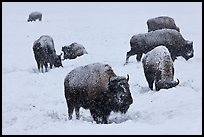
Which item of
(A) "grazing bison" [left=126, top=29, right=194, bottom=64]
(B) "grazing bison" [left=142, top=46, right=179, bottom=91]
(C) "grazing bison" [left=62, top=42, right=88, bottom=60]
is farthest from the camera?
(C) "grazing bison" [left=62, top=42, right=88, bottom=60]

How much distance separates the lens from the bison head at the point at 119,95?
375 inches

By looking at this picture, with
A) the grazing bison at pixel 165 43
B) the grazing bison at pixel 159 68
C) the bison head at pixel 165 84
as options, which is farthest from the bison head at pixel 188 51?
the bison head at pixel 165 84

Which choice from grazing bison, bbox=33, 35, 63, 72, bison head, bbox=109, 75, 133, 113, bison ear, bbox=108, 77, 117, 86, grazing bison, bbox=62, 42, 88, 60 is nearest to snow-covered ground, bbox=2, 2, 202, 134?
bison head, bbox=109, 75, 133, 113

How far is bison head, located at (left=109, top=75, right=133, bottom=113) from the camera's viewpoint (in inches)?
375

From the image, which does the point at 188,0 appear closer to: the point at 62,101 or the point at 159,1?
the point at 159,1

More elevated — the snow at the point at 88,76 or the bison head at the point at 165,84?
the snow at the point at 88,76

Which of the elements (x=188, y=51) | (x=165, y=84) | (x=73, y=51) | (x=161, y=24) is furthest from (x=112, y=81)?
(x=161, y=24)

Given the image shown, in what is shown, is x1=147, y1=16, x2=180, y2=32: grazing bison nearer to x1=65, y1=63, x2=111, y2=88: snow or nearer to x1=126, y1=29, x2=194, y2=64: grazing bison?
x1=126, y1=29, x2=194, y2=64: grazing bison

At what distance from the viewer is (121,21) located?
40656 mm

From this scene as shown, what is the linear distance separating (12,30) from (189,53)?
1844 cm

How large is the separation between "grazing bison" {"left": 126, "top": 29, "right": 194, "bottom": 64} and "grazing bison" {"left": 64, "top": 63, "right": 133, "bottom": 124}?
25.5 ft

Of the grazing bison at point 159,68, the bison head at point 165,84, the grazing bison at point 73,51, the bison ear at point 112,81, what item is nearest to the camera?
the bison ear at point 112,81

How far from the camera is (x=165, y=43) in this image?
17.5 m

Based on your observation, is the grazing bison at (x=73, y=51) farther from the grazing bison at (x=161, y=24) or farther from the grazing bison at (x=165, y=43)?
the grazing bison at (x=161, y=24)
